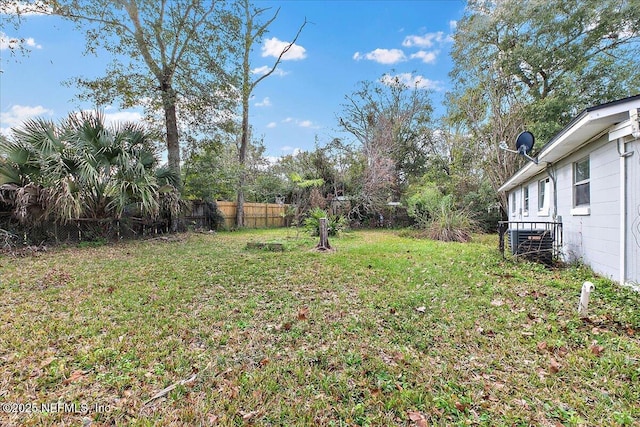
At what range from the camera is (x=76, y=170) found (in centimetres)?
744

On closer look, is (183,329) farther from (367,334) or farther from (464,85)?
(464,85)

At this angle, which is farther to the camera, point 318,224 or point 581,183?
point 318,224

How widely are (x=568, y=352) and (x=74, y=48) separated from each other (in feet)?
46.4

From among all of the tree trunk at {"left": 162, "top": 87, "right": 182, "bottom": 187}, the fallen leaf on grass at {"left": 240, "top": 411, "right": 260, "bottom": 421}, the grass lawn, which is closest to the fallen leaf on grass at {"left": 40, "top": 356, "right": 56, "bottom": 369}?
the grass lawn

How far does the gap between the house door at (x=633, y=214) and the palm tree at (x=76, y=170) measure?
9.86 metres

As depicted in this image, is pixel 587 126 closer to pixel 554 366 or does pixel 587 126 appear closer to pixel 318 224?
pixel 554 366

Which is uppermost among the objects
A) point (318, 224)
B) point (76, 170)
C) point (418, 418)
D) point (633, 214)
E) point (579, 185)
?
point (76, 170)

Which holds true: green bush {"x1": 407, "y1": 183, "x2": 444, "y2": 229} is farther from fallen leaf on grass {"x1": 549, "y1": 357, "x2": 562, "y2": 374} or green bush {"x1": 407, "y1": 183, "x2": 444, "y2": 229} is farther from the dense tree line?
fallen leaf on grass {"x1": 549, "y1": 357, "x2": 562, "y2": 374}

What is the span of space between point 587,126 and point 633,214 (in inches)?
56.6

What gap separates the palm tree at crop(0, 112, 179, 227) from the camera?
6.91 metres

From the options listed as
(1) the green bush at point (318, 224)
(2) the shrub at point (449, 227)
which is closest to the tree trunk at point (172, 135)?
(1) the green bush at point (318, 224)

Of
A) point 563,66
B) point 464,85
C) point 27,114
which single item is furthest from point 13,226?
point 563,66

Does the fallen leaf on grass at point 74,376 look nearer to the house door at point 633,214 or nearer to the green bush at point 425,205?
the house door at point 633,214

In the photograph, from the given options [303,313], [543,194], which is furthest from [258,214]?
[303,313]
